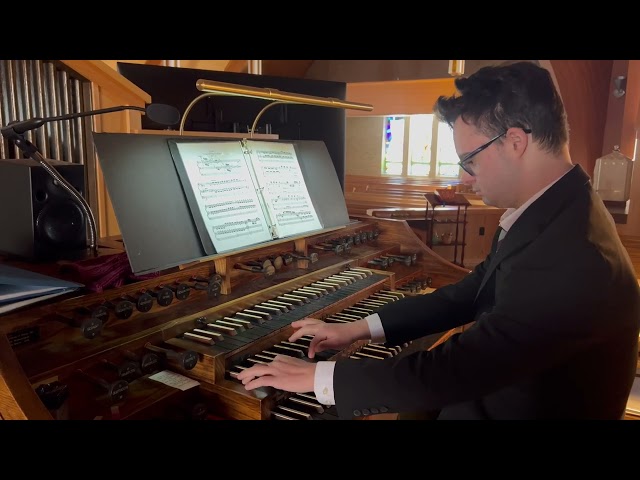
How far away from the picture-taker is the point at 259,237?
196cm

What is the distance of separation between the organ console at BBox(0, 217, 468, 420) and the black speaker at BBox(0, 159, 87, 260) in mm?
94

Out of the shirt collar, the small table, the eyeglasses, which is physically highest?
the eyeglasses

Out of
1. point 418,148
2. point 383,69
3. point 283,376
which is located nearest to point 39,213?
point 283,376

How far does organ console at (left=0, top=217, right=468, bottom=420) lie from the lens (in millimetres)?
1183

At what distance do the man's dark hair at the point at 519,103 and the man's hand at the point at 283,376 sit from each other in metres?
0.77

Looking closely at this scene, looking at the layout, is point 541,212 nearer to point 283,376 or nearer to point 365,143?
point 283,376

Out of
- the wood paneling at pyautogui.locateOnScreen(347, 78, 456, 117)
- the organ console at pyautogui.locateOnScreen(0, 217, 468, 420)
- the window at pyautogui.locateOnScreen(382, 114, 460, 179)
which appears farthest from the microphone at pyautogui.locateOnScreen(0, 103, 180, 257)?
the window at pyautogui.locateOnScreen(382, 114, 460, 179)

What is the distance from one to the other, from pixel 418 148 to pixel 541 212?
36.2 ft

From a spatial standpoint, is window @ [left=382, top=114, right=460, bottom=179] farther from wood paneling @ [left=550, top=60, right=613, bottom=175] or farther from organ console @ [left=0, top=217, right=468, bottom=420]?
organ console @ [left=0, top=217, right=468, bottom=420]

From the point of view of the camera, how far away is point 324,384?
123 cm

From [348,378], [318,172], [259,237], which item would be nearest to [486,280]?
[348,378]

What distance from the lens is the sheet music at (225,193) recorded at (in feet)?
5.85

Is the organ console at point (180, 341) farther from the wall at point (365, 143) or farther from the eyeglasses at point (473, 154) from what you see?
the wall at point (365, 143)

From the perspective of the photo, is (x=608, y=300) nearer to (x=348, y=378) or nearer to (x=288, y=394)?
(x=348, y=378)
